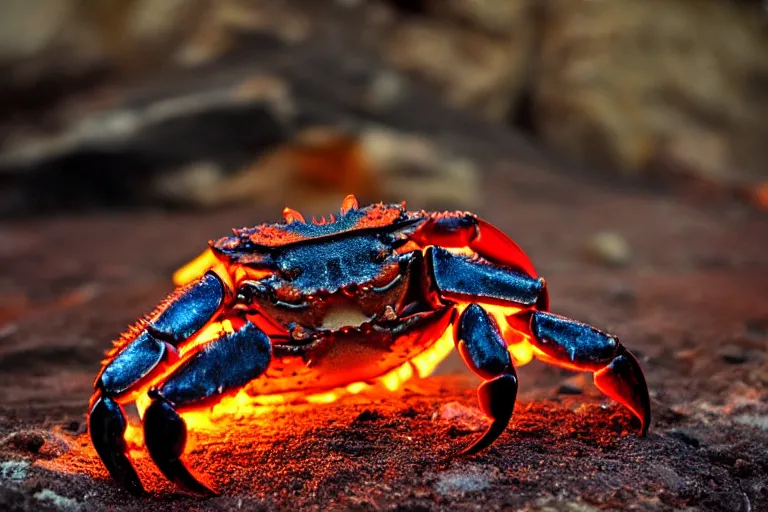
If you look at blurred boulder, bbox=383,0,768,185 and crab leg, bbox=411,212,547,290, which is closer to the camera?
crab leg, bbox=411,212,547,290

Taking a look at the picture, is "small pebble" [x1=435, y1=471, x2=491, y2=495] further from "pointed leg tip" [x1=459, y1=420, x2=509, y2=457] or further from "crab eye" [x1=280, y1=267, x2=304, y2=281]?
"crab eye" [x1=280, y1=267, x2=304, y2=281]

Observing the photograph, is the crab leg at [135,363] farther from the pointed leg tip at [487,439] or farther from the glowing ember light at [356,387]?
the pointed leg tip at [487,439]

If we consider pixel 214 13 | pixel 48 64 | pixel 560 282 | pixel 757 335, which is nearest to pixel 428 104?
pixel 214 13

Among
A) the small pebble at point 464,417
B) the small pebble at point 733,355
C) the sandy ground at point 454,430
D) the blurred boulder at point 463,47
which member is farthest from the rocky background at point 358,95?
the small pebble at point 464,417

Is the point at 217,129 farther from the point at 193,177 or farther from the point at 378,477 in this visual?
the point at 378,477

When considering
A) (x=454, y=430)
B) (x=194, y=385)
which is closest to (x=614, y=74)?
(x=454, y=430)

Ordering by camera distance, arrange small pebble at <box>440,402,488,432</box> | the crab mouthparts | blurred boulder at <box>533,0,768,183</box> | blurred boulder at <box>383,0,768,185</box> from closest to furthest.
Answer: the crab mouthparts → small pebble at <box>440,402,488,432</box> → blurred boulder at <box>383,0,768,185</box> → blurred boulder at <box>533,0,768,183</box>

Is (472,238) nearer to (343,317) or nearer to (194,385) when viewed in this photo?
(343,317)

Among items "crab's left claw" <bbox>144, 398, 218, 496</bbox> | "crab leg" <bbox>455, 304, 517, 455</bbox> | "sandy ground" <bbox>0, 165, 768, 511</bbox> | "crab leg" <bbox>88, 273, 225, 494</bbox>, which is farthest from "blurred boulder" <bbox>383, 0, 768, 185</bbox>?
"crab's left claw" <bbox>144, 398, 218, 496</bbox>
